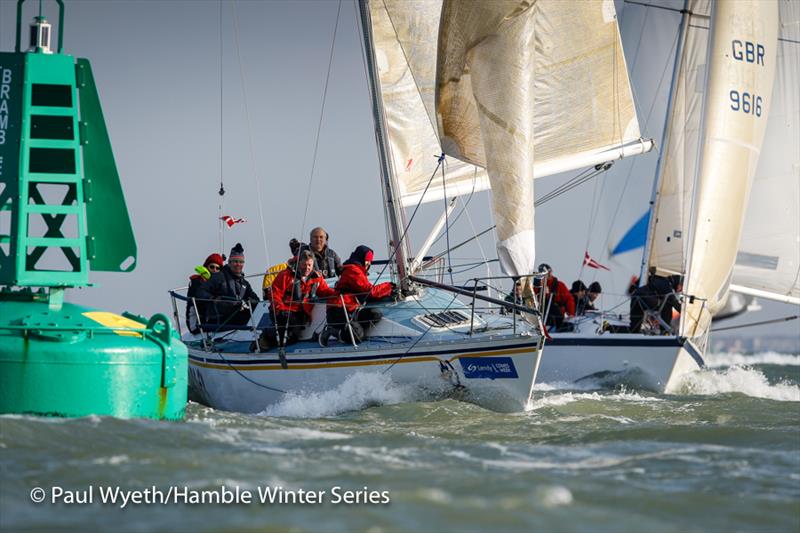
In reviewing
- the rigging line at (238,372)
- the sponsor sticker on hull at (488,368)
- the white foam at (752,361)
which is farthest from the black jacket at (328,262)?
the white foam at (752,361)

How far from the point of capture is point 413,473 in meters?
7.70

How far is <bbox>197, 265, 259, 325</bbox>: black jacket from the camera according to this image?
15.1 meters


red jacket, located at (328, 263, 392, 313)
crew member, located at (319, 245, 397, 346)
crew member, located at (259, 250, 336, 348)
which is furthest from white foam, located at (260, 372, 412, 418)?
crew member, located at (259, 250, 336, 348)

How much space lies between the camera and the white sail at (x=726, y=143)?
60.0ft

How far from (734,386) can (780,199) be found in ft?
20.2

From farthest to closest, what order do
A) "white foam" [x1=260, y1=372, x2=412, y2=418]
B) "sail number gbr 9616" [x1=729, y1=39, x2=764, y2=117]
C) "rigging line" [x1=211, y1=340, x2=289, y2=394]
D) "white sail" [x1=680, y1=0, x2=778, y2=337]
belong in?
"sail number gbr 9616" [x1=729, y1=39, x2=764, y2=117] → "white sail" [x1=680, y1=0, x2=778, y2=337] → "rigging line" [x1=211, y1=340, x2=289, y2=394] → "white foam" [x1=260, y1=372, x2=412, y2=418]

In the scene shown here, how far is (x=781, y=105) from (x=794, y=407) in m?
10.5

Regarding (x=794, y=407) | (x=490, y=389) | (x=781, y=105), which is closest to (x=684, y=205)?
(x=781, y=105)

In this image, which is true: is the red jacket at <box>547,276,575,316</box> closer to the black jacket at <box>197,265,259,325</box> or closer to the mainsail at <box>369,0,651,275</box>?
the mainsail at <box>369,0,651,275</box>

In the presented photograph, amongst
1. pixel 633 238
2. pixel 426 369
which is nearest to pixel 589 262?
pixel 633 238

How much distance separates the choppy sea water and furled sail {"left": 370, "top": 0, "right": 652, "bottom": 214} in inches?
242

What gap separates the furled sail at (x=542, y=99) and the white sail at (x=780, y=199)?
6.29m

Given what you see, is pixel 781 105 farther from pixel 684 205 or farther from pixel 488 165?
pixel 488 165

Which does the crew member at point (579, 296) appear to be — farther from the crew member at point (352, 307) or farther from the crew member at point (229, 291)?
the crew member at point (352, 307)
